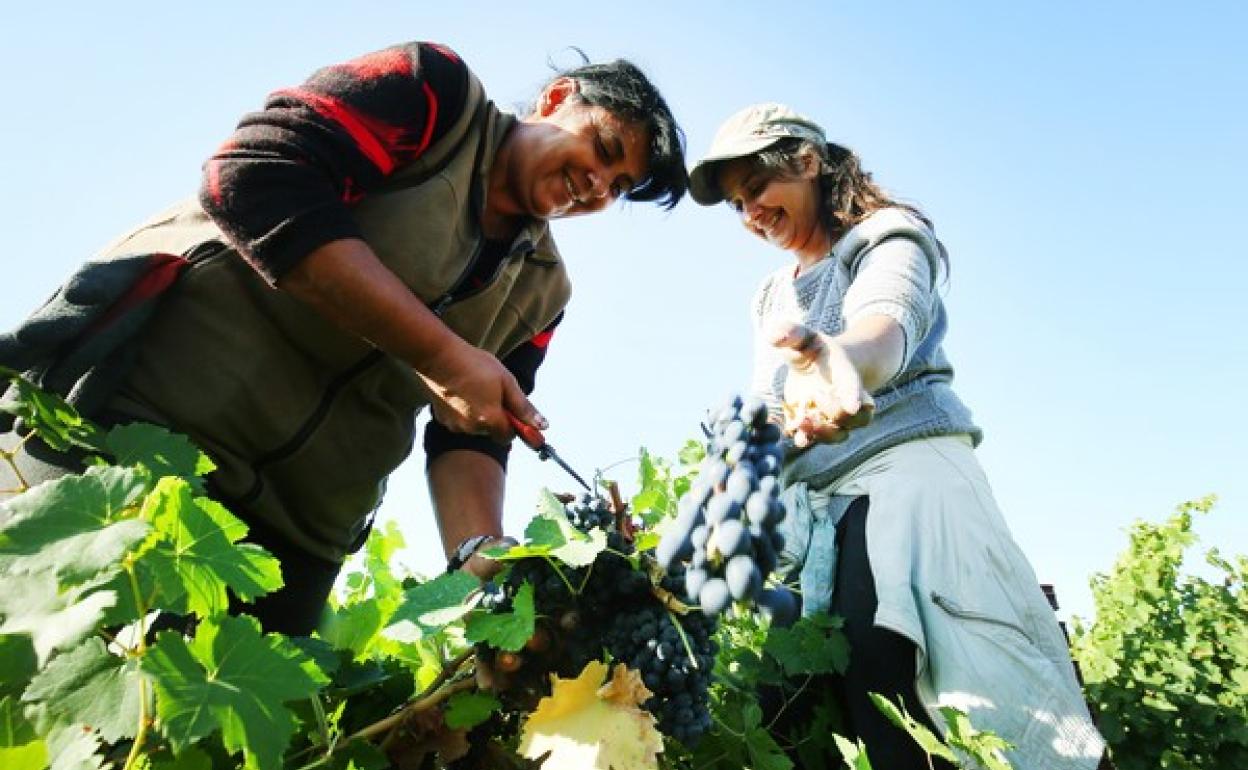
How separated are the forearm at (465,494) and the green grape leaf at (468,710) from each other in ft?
2.51

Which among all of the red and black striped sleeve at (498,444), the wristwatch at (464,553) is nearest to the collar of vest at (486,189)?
the red and black striped sleeve at (498,444)

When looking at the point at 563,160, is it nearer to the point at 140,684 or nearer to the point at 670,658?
the point at 670,658

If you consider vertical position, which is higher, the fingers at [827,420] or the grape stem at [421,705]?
the fingers at [827,420]

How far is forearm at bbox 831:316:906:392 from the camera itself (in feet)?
5.35

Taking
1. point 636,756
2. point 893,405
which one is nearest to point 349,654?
point 636,756

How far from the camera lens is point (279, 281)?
5.34 feet

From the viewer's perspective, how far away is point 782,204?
2453 millimetres

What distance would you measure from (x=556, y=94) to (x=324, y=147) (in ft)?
2.63

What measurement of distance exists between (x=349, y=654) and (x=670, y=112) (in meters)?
1.55

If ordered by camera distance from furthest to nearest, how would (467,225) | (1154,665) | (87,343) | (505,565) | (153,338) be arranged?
(1154,665) → (467,225) → (153,338) → (87,343) → (505,565)

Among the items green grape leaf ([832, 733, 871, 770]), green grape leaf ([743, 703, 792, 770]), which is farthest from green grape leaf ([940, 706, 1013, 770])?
green grape leaf ([743, 703, 792, 770])

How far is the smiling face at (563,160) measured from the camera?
2.18 metres

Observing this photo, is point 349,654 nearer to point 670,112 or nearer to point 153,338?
point 153,338

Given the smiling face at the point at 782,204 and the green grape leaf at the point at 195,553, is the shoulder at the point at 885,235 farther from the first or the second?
the green grape leaf at the point at 195,553
